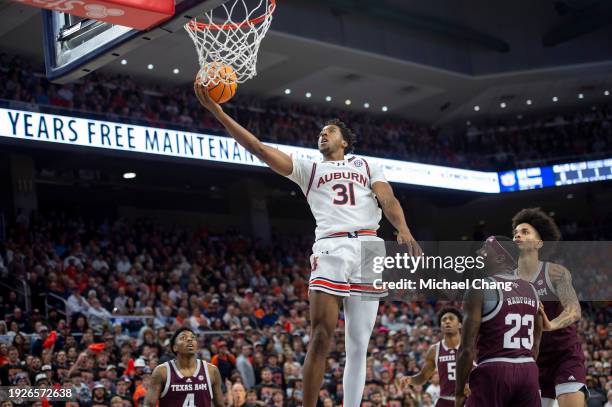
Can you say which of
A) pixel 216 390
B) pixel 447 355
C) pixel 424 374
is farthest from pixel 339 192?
pixel 447 355

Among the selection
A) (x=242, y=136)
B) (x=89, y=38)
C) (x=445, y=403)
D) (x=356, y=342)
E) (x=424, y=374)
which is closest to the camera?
(x=242, y=136)

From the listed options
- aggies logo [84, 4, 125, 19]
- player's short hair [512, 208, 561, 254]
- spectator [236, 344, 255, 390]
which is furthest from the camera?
spectator [236, 344, 255, 390]

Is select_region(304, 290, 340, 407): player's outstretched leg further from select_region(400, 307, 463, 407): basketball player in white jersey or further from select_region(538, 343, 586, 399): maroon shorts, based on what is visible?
select_region(400, 307, 463, 407): basketball player in white jersey

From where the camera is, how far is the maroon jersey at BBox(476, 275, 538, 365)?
5805 mm

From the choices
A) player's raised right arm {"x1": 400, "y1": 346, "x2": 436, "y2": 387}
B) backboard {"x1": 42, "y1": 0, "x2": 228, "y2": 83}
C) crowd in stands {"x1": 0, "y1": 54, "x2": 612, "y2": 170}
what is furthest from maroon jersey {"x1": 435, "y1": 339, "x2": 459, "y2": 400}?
crowd in stands {"x1": 0, "y1": 54, "x2": 612, "y2": 170}

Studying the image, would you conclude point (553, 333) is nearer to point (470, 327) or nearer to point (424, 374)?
point (470, 327)

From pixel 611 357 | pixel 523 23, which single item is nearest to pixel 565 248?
pixel 523 23

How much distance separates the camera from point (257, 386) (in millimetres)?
14352

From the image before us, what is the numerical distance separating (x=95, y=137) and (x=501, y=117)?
18866 mm

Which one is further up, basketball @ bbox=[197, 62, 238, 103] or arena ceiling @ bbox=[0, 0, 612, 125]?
arena ceiling @ bbox=[0, 0, 612, 125]

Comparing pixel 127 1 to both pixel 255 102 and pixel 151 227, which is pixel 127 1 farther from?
pixel 255 102

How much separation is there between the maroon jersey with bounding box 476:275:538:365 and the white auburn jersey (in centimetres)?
103

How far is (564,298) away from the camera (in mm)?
6613

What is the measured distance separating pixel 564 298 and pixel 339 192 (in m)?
1.92
